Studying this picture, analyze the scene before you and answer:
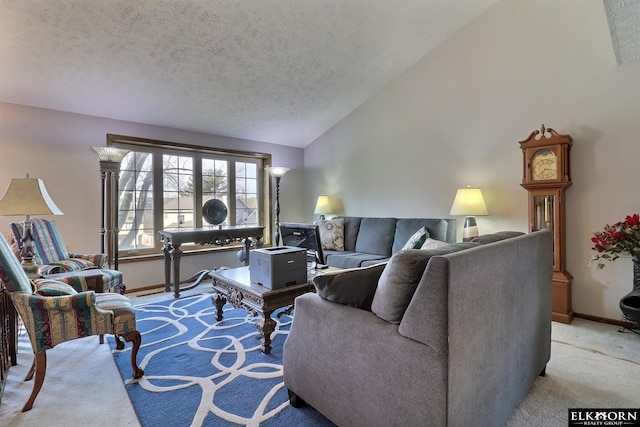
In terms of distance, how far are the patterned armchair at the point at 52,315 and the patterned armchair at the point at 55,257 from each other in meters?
0.87

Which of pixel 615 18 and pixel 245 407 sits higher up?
pixel 615 18

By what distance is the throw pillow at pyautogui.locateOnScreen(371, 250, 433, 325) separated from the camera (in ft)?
4.02

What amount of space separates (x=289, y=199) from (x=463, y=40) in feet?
10.9

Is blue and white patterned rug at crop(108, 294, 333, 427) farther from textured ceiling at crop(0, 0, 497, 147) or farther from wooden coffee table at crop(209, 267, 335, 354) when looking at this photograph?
textured ceiling at crop(0, 0, 497, 147)

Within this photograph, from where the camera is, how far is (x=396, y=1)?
2996 mm

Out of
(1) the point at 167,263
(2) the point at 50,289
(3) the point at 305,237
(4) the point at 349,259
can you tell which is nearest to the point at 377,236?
(4) the point at 349,259

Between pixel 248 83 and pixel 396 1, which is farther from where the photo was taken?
pixel 248 83

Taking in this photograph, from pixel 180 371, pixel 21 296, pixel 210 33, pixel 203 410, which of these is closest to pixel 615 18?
pixel 210 33

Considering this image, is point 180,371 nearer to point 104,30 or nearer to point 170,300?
point 170,300

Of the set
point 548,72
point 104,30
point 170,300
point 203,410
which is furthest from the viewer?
point 170,300

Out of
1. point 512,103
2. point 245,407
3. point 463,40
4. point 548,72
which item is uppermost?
point 463,40

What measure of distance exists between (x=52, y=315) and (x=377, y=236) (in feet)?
10.8

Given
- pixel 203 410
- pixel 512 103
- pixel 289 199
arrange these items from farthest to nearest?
pixel 289 199
pixel 512 103
pixel 203 410

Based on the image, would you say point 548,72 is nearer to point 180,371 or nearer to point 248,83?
point 248,83
